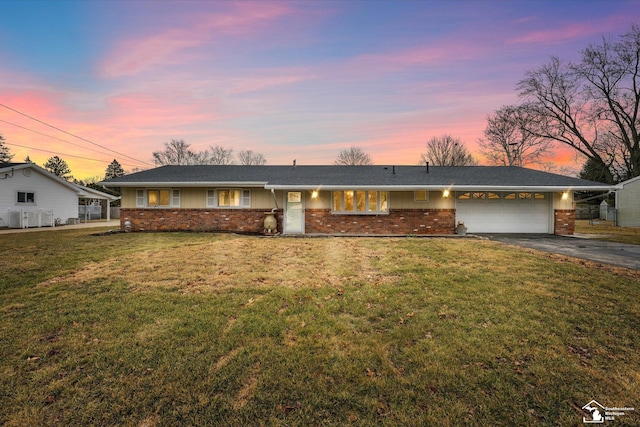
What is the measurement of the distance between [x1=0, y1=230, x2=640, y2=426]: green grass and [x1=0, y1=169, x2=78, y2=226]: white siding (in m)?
18.3

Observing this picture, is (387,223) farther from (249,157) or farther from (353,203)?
(249,157)

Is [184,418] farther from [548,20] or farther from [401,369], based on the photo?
[548,20]

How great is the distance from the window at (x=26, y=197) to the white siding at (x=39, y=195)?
16 centimetres

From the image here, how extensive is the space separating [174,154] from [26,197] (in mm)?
29360

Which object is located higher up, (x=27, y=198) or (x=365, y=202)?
(x=27, y=198)

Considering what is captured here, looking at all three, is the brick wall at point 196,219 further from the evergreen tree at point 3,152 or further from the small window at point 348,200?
the evergreen tree at point 3,152

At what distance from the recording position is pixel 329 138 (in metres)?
28.2

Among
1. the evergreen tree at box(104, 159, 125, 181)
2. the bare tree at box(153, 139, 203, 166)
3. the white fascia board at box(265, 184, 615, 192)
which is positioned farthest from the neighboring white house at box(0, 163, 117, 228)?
the evergreen tree at box(104, 159, 125, 181)

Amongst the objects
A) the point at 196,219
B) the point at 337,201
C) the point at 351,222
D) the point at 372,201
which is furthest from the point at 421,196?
the point at 196,219

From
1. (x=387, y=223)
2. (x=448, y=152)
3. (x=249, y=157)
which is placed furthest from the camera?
(x=249, y=157)

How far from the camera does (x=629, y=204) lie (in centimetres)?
2152

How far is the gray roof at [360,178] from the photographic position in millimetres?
13867

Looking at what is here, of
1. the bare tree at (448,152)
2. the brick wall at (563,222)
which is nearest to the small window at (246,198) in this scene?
the brick wall at (563,222)

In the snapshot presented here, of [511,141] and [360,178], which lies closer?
[360,178]
